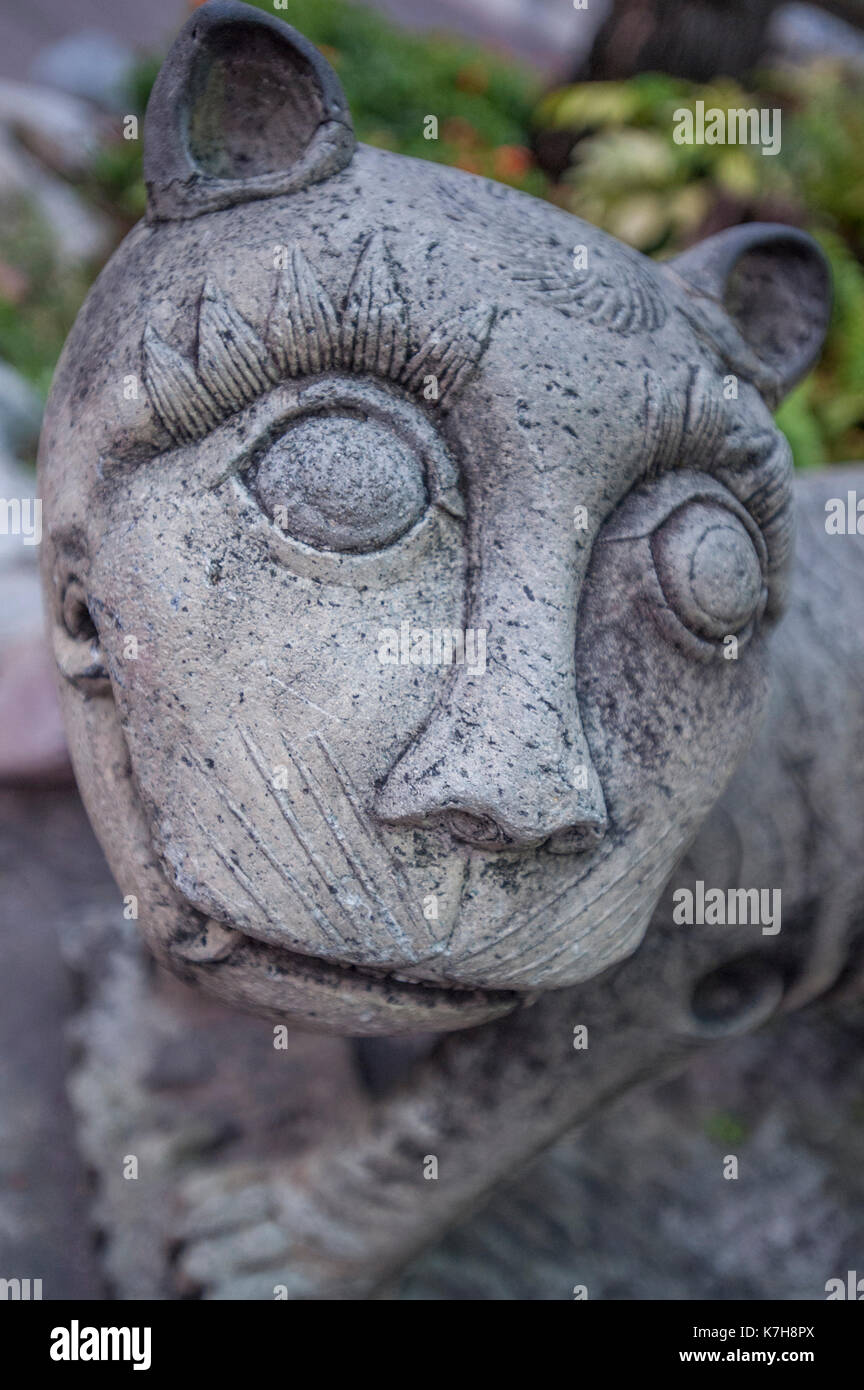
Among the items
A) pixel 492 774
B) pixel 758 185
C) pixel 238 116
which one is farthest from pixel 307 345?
pixel 758 185

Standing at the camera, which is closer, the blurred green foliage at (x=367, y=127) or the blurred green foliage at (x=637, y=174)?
the blurred green foliage at (x=637, y=174)

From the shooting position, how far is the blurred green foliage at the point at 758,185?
→ 16.1 ft

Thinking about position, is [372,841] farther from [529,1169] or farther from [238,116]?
[529,1169]

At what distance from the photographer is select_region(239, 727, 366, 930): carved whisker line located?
53.1 inches

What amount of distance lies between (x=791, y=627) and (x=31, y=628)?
91.0 inches

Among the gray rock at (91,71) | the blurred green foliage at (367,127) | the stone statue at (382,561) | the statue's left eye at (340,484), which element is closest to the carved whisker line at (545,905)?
the stone statue at (382,561)

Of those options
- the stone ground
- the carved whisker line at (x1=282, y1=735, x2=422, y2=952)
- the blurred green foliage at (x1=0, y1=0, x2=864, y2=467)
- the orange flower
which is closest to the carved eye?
the carved whisker line at (x1=282, y1=735, x2=422, y2=952)

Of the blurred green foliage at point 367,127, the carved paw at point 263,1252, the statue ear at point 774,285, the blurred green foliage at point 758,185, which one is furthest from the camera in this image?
the blurred green foliage at point 367,127

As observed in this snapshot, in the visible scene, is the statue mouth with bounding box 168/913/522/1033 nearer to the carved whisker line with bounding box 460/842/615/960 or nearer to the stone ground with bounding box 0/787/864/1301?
the carved whisker line with bounding box 460/842/615/960

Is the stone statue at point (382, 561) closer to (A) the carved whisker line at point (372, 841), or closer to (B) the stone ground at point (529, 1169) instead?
(A) the carved whisker line at point (372, 841)

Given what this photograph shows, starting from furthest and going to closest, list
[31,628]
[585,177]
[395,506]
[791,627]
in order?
1. [585,177]
2. [31,628]
3. [791,627]
4. [395,506]

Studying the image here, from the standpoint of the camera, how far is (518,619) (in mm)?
1359
